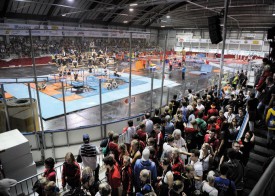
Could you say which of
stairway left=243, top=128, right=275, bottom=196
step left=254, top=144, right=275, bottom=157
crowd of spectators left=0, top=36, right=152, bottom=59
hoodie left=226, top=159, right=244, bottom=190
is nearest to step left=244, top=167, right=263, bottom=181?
stairway left=243, top=128, right=275, bottom=196

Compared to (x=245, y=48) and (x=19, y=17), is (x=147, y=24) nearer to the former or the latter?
(x=245, y=48)

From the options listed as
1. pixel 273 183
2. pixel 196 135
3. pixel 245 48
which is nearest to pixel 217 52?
pixel 245 48

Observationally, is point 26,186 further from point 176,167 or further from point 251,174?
point 251,174

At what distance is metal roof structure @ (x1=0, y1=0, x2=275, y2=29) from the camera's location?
75.5 feet

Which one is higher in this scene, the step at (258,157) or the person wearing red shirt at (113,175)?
the person wearing red shirt at (113,175)

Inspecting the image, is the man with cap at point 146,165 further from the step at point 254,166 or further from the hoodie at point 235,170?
the step at point 254,166

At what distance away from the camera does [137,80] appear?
729 inches

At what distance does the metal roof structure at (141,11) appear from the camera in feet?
75.5

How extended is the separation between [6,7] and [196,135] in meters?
25.1

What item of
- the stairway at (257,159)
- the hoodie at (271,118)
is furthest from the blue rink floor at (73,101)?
the hoodie at (271,118)

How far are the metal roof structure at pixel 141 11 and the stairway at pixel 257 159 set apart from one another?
16.0 metres

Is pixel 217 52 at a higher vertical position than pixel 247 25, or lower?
lower

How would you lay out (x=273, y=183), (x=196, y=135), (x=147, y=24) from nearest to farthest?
(x=273, y=183), (x=196, y=135), (x=147, y=24)

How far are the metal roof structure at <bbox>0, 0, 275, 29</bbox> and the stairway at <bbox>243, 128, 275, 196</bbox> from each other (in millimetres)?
16038
